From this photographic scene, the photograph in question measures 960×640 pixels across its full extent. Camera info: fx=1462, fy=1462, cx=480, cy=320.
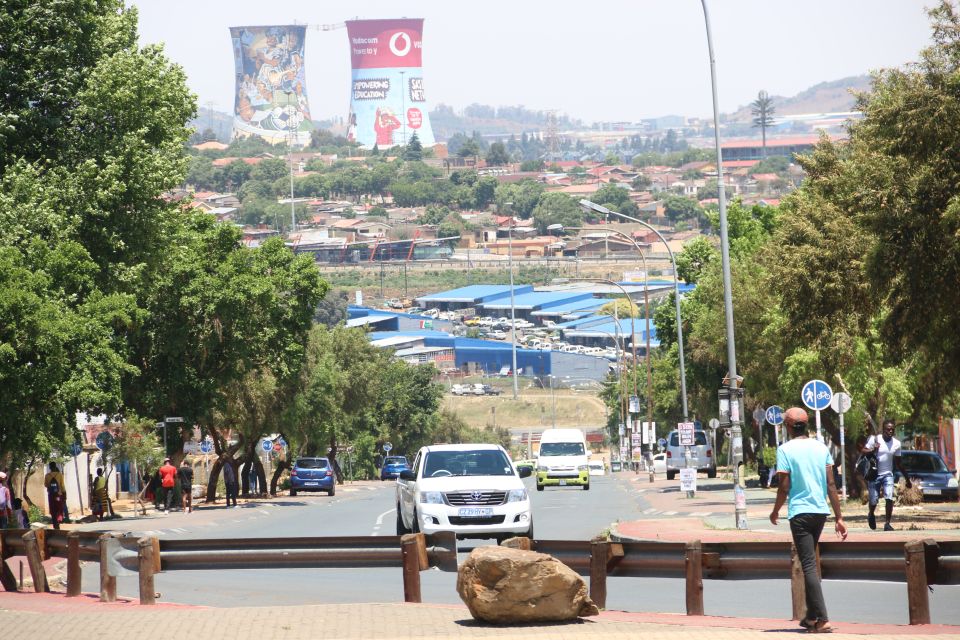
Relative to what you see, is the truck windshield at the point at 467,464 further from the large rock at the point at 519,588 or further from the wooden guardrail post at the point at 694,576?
the large rock at the point at 519,588

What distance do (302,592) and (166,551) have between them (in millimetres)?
2140

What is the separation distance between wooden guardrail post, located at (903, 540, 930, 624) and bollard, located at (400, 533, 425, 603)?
5.29m

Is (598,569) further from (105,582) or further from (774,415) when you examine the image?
(774,415)

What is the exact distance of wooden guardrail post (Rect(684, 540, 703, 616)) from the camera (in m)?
14.5

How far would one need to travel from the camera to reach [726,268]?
101 ft

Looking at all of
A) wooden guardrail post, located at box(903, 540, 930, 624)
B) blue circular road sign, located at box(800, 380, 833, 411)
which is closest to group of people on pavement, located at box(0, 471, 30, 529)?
wooden guardrail post, located at box(903, 540, 930, 624)

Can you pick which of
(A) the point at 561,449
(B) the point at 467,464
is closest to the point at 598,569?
(B) the point at 467,464

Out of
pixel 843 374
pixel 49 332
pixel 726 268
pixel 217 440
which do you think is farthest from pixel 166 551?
pixel 217 440

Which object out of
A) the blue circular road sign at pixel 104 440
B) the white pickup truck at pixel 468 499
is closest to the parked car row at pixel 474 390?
the blue circular road sign at pixel 104 440

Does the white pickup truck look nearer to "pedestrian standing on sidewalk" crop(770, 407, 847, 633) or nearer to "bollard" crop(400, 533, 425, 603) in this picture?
"bollard" crop(400, 533, 425, 603)

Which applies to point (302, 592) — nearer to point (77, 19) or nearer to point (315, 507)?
point (77, 19)

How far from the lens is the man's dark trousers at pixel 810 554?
12.8m

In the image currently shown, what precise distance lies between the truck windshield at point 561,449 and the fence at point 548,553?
36457mm

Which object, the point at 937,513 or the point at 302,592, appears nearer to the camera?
the point at 302,592
